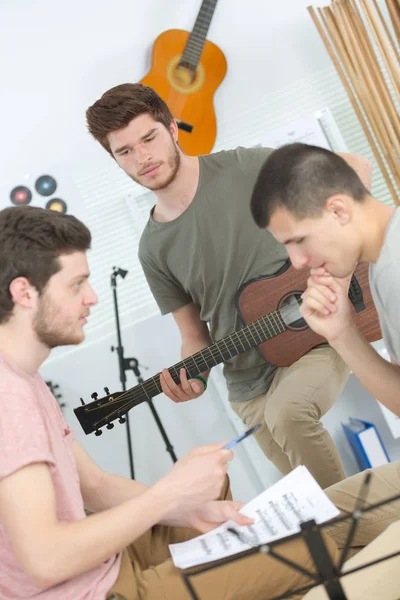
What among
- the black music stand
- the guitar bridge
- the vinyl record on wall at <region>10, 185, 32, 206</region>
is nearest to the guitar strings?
the guitar bridge

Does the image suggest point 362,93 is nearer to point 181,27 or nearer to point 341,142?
point 341,142

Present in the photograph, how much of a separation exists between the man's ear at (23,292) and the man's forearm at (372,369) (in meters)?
0.70

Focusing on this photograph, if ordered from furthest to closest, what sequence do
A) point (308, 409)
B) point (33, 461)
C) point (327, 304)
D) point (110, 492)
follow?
point (308, 409)
point (110, 492)
point (327, 304)
point (33, 461)

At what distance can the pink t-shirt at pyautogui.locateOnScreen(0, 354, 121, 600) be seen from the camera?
4.31 ft

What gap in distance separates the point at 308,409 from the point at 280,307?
385mm

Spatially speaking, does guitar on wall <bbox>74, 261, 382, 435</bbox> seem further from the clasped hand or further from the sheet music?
the sheet music

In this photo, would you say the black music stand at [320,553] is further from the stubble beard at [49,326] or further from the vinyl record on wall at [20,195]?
the vinyl record on wall at [20,195]

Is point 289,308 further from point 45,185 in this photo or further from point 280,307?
point 45,185

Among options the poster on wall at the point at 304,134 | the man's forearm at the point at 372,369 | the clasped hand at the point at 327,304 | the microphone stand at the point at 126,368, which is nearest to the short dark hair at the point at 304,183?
the clasped hand at the point at 327,304

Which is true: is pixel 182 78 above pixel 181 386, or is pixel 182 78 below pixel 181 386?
above

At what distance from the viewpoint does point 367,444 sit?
3447 millimetres

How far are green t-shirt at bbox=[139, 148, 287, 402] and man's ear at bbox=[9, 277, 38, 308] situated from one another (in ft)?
3.67

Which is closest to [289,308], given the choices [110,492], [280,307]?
[280,307]

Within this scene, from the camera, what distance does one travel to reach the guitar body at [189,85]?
344 cm
